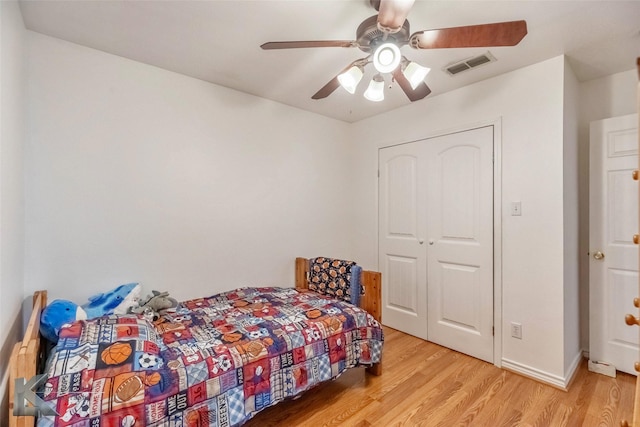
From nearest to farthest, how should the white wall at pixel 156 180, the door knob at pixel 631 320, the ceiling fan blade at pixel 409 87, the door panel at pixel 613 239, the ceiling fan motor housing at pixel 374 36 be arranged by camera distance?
1. the door knob at pixel 631 320
2. the ceiling fan motor housing at pixel 374 36
3. the ceiling fan blade at pixel 409 87
4. the white wall at pixel 156 180
5. the door panel at pixel 613 239

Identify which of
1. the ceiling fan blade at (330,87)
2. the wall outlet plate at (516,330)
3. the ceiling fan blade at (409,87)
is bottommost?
the wall outlet plate at (516,330)

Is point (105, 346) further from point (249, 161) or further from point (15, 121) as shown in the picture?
point (249, 161)

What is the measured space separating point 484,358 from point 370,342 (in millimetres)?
1076

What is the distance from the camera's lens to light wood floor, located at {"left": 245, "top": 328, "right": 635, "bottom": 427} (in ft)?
5.73

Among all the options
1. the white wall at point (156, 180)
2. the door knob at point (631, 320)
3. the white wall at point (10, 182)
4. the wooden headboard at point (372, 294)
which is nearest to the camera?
the door knob at point (631, 320)

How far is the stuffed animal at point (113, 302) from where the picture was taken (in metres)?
1.88

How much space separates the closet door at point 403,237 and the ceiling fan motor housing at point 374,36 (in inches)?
59.4

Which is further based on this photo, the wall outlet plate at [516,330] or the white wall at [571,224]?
the wall outlet plate at [516,330]

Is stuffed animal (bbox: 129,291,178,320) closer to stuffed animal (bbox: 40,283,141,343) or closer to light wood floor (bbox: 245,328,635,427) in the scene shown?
stuffed animal (bbox: 40,283,141,343)

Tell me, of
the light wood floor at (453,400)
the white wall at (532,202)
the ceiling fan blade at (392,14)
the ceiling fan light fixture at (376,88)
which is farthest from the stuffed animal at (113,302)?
the white wall at (532,202)

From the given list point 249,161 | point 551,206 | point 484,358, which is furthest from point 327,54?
point 484,358

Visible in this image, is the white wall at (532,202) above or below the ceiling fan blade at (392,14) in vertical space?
below

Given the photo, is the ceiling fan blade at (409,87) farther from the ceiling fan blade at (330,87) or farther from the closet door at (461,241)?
the closet door at (461,241)

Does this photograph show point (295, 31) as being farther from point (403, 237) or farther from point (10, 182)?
point (403, 237)
